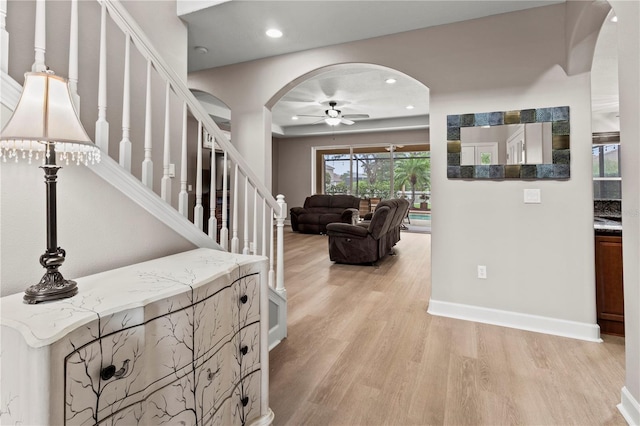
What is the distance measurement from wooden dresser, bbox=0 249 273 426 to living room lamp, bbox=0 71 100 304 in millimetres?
71

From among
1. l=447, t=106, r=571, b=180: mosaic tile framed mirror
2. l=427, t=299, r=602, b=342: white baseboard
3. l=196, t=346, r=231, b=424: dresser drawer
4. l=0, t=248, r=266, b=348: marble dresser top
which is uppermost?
l=447, t=106, r=571, b=180: mosaic tile framed mirror

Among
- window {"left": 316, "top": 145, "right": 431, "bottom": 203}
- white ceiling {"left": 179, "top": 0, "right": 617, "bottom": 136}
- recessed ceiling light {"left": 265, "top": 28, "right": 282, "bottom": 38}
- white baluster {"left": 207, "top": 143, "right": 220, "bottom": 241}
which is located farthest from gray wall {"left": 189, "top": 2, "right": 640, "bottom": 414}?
window {"left": 316, "top": 145, "right": 431, "bottom": 203}

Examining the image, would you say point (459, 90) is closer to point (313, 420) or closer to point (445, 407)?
point (445, 407)

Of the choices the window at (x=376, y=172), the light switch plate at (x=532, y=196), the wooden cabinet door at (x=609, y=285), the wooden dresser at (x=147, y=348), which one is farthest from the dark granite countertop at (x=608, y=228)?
the window at (x=376, y=172)

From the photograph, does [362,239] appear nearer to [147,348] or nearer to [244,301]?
[244,301]

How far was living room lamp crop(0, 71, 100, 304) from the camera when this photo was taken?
A: 0.96 metres

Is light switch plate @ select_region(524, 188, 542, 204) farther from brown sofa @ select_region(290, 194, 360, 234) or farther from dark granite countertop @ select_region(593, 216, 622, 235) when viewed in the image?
brown sofa @ select_region(290, 194, 360, 234)

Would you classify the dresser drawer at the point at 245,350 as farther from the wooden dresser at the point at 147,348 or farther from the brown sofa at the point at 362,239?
the brown sofa at the point at 362,239

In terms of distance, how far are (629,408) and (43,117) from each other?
2.79m

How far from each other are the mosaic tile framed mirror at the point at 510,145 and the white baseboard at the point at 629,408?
1624mm

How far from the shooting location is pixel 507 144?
2781 millimetres

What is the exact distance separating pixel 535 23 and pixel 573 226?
5.66ft

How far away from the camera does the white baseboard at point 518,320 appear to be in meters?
2.57

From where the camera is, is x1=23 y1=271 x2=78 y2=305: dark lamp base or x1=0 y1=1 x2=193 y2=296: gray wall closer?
x1=23 y1=271 x2=78 y2=305: dark lamp base
